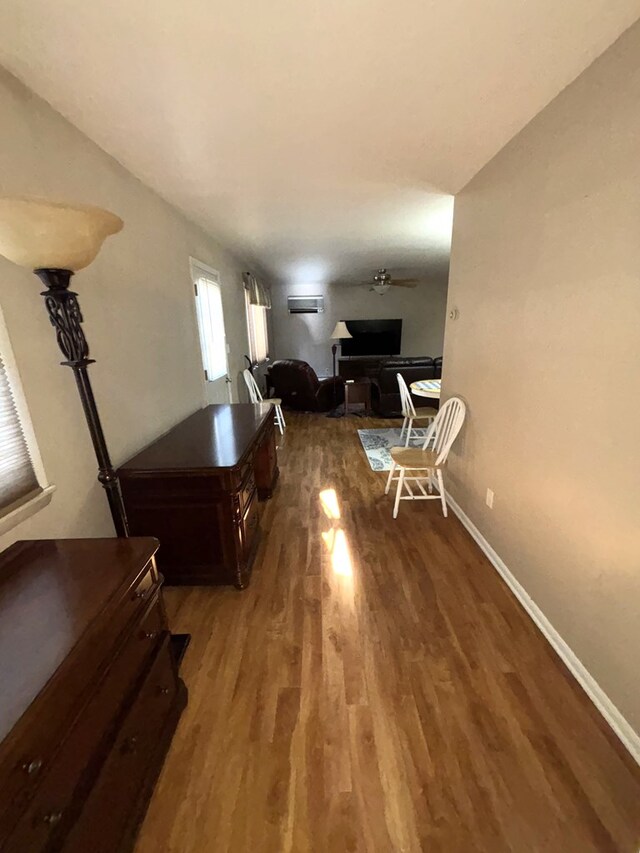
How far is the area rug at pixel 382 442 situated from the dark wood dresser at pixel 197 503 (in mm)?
1868

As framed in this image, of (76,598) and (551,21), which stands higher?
(551,21)

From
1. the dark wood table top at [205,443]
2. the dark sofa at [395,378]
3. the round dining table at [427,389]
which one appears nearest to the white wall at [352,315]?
the dark sofa at [395,378]

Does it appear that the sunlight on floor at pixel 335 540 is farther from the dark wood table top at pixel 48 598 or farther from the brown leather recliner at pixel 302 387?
the brown leather recliner at pixel 302 387

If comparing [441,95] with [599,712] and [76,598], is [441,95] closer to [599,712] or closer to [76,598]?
[76,598]

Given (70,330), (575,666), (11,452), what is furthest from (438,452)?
→ (11,452)

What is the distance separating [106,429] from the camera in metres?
1.72

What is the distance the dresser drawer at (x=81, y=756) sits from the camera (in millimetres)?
638

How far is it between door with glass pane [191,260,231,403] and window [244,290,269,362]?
1.31m

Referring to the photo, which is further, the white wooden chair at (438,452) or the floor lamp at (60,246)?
the white wooden chair at (438,452)

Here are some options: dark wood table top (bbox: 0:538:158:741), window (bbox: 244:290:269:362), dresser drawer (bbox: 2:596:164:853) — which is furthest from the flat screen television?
dresser drawer (bbox: 2:596:164:853)

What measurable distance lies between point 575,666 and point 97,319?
262 centimetres

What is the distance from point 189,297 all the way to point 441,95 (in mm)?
2136

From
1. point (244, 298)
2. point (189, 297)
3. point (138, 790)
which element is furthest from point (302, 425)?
point (138, 790)

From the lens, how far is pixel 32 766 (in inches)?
24.2
